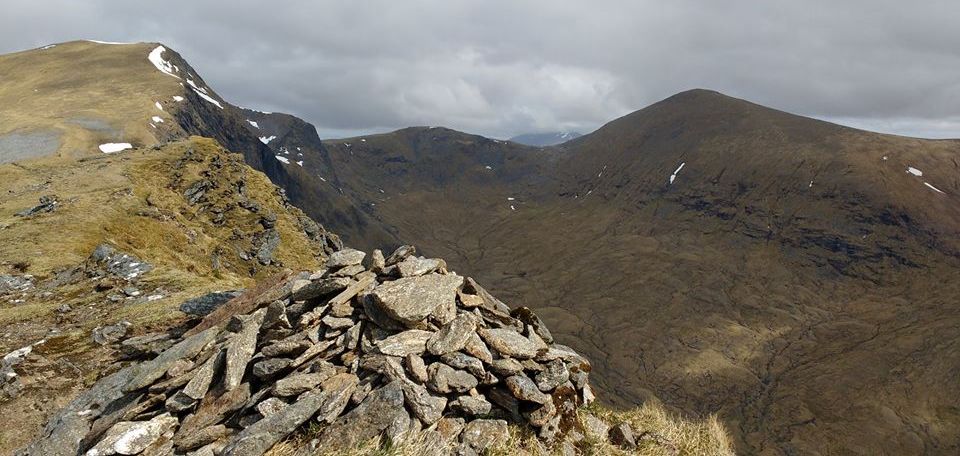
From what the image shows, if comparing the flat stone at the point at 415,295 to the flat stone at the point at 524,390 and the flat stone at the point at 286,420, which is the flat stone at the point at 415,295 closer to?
the flat stone at the point at 286,420

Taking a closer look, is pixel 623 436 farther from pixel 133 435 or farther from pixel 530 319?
pixel 133 435

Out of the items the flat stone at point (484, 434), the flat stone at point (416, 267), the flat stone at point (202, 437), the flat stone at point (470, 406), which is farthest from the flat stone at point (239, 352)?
the flat stone at point (484, 434)

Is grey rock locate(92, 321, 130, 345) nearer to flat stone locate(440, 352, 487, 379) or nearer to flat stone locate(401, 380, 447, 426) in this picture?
flat stone locate(401, 380, 447, 426)

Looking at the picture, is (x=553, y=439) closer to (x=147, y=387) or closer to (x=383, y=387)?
(x=383, y=387)

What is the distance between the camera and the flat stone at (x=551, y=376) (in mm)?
13923

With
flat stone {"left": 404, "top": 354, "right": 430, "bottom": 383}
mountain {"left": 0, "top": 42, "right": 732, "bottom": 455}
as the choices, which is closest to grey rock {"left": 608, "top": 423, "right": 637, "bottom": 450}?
mountain {"left": 0, "top": 42, "right": 732, "bottom": 455}

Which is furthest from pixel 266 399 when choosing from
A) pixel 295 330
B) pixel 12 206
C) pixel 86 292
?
pixel 12 206

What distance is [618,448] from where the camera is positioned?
45.9 feet

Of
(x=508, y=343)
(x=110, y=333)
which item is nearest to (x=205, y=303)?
(x=110, y=333)

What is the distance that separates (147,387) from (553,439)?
1230cm

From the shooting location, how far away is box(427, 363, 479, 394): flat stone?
12883 mm

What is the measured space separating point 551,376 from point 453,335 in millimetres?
3084

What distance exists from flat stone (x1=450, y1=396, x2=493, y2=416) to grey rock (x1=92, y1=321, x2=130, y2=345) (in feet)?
60.5

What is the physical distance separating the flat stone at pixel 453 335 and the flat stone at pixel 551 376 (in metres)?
2.35
